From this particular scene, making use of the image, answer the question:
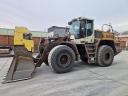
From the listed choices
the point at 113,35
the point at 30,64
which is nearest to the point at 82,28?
the point at 113,35

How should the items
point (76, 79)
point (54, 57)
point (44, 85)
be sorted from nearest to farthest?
point (44, 85) < point (76, 79) < point (54, 57)

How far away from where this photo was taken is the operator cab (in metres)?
8.98

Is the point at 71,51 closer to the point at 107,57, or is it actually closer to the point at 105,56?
the point at 105,56

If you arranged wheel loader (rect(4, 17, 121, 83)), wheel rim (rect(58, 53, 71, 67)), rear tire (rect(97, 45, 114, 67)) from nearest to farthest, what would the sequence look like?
wheel loader (rect(4, 17, 121, 83))
wheel rim (rect(58, 53, 71, 67))
rear tire (rect(97, 45, 114, 67))

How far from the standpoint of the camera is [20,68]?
280 inches

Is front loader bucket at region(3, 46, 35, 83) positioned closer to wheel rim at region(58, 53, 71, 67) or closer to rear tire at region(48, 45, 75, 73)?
rear tire at region(48, 45, 75, 73)

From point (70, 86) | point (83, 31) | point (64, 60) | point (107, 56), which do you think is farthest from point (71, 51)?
point (107, 56)

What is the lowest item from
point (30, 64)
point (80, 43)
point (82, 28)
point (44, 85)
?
point (44, 85)

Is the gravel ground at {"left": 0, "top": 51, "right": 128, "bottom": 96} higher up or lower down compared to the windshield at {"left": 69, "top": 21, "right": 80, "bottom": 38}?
lower down

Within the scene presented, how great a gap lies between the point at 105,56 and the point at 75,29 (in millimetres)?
2119

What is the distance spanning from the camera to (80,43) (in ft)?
29.4

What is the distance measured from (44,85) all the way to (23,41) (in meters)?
7.11

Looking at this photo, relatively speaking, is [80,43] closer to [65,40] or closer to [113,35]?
[65,40]

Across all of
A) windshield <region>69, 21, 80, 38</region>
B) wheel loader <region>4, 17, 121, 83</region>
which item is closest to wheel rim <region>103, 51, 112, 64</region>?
wheel loader <region>4, 17, 121, 83</region>
